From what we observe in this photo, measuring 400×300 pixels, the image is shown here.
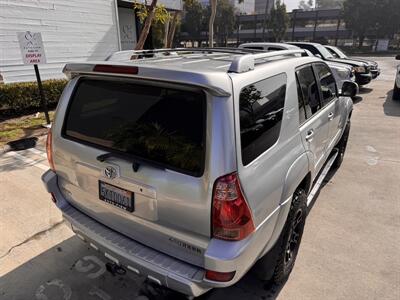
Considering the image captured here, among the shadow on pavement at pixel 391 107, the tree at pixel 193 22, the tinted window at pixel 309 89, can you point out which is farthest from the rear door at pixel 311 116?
the tree at pixel 193 22

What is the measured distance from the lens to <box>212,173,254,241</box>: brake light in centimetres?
173

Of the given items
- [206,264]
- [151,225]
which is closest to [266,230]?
[206,264]

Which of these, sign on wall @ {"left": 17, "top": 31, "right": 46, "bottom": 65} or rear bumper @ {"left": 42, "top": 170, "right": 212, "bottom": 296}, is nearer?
rear bumper @ {"left": 42, "top": 170, "right": 212, "bottom": 296}

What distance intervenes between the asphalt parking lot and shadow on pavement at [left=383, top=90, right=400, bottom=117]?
448 centimetres

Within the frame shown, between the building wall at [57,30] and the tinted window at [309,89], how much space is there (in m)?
8.58

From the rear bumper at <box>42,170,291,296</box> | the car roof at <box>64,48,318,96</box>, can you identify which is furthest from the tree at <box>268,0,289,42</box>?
the rear bumper at <box>42,170,291,296</box>

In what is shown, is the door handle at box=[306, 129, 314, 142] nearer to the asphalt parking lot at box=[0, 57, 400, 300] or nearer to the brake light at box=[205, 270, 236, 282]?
the asphalt parking lot at box=[0, 57, 400, 300]

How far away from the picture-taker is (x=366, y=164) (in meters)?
5.22

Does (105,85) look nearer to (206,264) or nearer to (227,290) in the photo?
(206,264)

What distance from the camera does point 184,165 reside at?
183 centimetres

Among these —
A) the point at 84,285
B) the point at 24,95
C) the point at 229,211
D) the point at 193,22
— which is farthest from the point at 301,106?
the point at 193,22

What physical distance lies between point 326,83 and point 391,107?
713 centimetres

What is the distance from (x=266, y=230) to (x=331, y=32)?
204ft

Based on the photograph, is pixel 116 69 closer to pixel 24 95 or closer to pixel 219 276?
pixel 219 276
